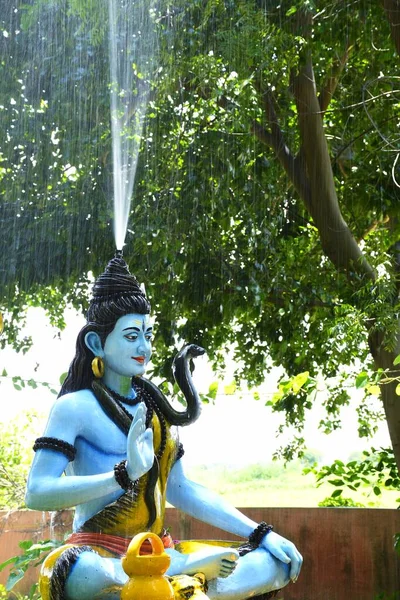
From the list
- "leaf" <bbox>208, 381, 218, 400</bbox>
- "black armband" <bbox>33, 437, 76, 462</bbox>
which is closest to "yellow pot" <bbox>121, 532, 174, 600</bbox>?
"black armband" <bbox>33, 437, 76, 462</bbox>

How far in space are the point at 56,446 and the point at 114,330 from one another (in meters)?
0.49

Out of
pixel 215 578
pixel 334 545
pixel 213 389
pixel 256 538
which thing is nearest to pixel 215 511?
pixel 256 538

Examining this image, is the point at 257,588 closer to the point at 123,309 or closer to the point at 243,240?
the point at 123,309

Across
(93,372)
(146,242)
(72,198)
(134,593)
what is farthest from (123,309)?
(72,198)

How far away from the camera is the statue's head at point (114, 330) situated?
3.32 metres

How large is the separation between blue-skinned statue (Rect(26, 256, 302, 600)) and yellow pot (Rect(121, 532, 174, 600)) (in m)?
0.11

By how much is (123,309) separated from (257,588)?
3.45 ft

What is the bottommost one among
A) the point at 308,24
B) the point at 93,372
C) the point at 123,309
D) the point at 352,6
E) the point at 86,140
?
the point at 93,372

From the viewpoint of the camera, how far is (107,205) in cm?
A: 643

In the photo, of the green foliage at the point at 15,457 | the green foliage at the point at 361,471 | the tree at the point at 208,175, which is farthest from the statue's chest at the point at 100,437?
the green foliage at the point at 361,471

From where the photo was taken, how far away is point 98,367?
131 inches

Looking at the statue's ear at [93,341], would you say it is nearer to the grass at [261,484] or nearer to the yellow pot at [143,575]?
the yellow pot at [143,575]

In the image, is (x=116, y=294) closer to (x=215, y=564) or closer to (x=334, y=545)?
(x=215, y=564)

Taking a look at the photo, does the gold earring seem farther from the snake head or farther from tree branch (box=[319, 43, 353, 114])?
tree branch (box=[319, 43, 353, 114])
